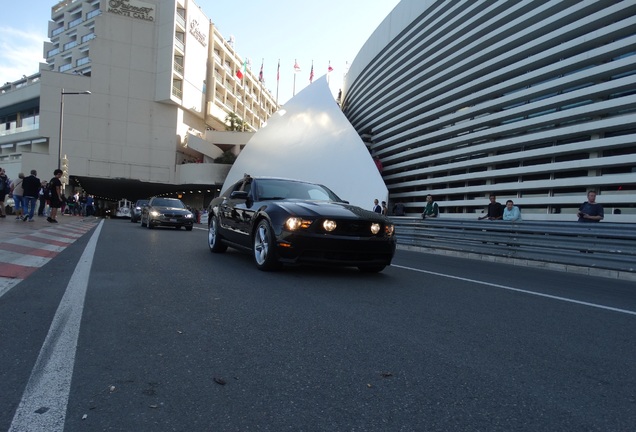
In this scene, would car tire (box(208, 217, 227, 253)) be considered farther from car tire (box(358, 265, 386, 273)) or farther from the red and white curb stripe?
car tire (box(358, 265, 386, 273))

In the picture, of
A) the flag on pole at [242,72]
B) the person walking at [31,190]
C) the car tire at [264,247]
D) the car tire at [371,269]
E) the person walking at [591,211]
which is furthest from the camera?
the flag on pole at [242,72]

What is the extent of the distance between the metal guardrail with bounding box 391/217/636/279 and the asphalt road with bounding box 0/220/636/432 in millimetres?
3904

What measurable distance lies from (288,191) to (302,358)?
181 inches

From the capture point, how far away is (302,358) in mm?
2656

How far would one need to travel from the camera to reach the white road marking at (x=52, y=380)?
5.92 feet

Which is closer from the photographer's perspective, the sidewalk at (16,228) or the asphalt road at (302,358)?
the asphalt road at (302,358)

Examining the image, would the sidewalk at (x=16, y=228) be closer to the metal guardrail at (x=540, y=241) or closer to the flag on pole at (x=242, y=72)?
the metal guardrail at (x=540, y=241)

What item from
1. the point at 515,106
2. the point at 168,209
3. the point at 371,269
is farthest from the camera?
the point at 515,106

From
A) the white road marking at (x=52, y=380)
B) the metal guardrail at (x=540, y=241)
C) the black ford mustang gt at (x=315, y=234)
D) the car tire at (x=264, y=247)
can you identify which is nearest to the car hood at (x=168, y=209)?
the metal guardrail at (x=540, y=241)

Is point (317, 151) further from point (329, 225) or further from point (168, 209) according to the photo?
point (329, 225)

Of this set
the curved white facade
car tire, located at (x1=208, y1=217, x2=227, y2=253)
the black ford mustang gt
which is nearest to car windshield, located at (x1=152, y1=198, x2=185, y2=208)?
car tire, located at (x1=208, y1=217, x2=227, y2=253)

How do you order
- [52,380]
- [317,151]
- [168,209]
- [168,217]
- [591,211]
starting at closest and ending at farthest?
[52,380]
[591,211]
[168,217]
[168,209]
[317,151]

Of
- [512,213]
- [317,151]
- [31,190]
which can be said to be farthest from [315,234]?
[317,151]

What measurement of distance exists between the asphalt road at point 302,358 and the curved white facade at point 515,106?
11.5 m
